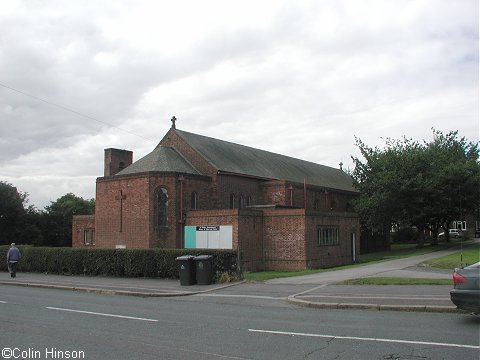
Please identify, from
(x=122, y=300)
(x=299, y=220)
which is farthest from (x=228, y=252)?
(x=299, y=220)

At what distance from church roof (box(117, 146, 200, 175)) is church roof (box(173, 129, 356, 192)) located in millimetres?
1426

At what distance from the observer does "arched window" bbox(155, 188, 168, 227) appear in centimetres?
3328

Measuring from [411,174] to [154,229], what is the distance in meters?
23.4

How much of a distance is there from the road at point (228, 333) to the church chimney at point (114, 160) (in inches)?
1151

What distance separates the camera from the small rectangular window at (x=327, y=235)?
3222 centimetres

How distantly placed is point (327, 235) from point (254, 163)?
1245 cm

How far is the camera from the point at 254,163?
43625mm

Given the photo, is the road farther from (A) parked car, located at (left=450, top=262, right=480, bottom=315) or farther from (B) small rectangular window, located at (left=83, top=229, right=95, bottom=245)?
(B) small rectangular window, located at (left=83, top=229, right=95, bottom=245)

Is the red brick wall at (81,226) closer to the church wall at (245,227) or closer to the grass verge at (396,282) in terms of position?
the church wall at (245,227)

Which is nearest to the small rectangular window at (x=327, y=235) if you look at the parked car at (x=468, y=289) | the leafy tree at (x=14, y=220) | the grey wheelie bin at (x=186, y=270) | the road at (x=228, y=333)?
the grey wheelie bin at (x=186, y=270)

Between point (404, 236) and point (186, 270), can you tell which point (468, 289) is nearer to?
point (186, 270)

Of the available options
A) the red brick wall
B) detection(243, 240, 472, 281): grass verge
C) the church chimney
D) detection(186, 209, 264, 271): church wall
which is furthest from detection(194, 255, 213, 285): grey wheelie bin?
the red brick wall

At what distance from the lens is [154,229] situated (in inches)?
1297

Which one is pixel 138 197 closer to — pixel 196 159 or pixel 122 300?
pixel 196 159
